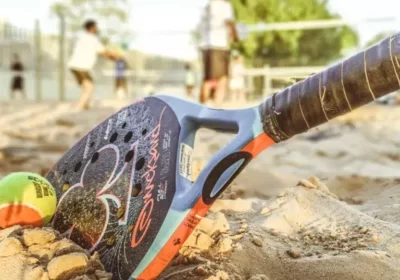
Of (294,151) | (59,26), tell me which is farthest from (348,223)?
(59,26)

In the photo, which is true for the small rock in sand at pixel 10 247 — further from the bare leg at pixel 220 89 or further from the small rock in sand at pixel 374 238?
the bare leg at pixel 220 89

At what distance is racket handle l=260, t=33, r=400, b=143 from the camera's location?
43.4 inches

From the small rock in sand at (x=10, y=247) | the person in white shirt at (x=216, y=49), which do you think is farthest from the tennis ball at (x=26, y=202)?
the person in white shirt at (x=216, y=49)

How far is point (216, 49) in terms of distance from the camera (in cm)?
582

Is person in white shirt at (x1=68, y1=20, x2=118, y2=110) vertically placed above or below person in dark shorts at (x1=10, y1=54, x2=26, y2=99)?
above

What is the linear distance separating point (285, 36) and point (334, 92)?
19.3m

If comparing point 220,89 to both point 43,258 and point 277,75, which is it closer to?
point 277,75

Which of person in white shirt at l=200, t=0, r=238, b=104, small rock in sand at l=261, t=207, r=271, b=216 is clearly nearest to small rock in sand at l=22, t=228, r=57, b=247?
small rock in sand at l=261, t=207, r=271, b=216

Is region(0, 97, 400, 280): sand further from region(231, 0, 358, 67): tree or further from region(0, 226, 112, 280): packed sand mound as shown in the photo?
region(231, 0, 358, 67): tree

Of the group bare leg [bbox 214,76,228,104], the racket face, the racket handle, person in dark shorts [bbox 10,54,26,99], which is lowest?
person in dark shorts [bbox 10,54,26,99]

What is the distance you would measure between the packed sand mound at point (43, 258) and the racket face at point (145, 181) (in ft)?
0.17

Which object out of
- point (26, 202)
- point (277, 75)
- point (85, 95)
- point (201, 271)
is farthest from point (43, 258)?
point (277, 75)

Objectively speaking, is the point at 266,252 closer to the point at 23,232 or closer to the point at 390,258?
the point at 390,258

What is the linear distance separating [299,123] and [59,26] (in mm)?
8612
